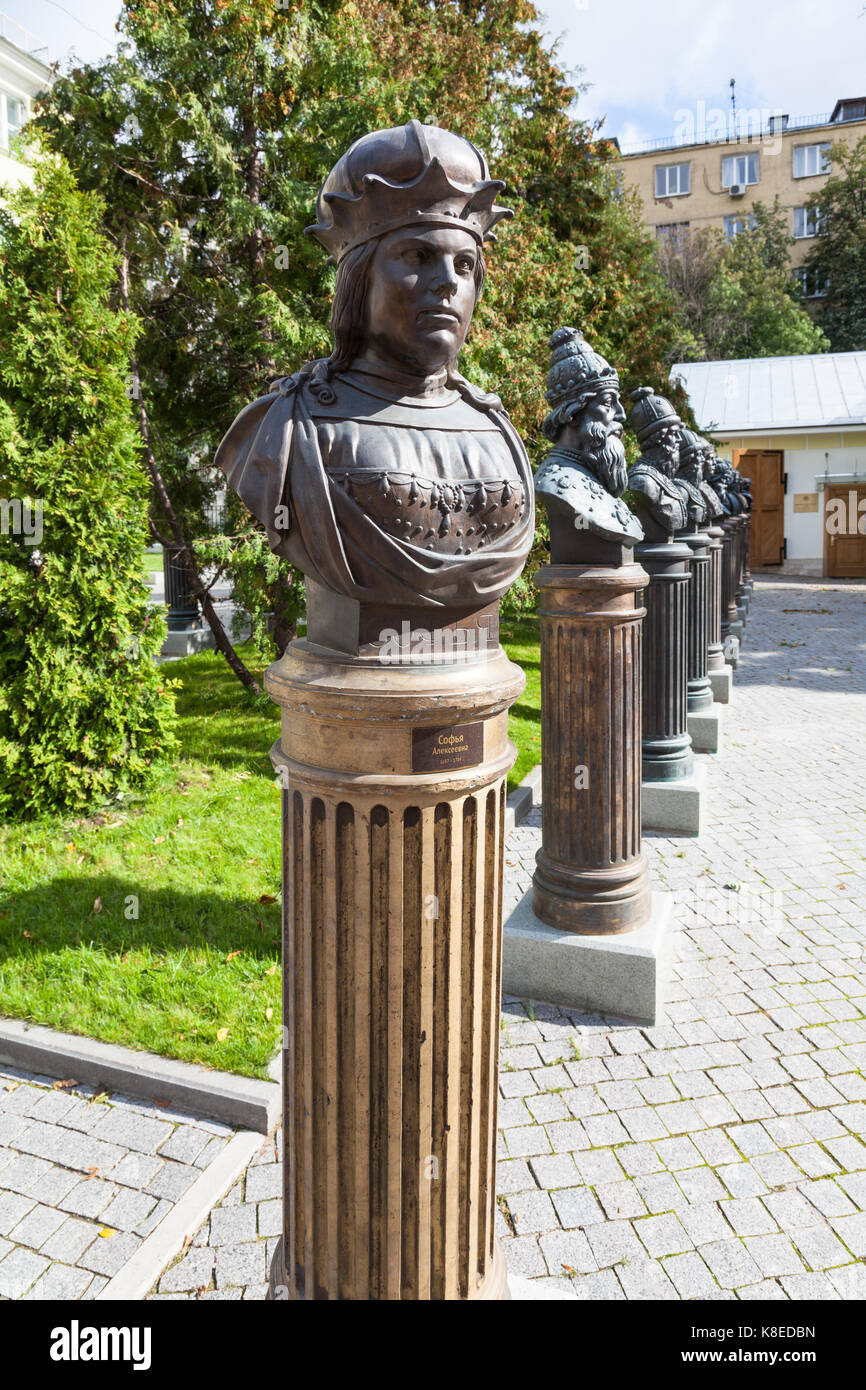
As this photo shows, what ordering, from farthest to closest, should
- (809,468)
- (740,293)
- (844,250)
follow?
(740,293) < (844,250) < (809,468)

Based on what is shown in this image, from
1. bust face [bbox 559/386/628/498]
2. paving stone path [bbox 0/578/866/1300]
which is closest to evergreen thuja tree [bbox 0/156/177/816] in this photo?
paving stone path [bbox 0/578/866/1300]

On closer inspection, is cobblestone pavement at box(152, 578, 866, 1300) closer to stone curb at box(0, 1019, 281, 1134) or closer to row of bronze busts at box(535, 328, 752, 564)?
stone curb at box(0, 1019, 281, 1134)

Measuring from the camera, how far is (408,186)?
1930 mm

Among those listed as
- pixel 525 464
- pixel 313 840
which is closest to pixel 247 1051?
pixel 313 840

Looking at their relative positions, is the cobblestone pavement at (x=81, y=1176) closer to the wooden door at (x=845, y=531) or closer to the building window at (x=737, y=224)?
the wooden door at (x=845, y=531)

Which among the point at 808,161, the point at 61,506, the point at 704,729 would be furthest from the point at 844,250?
the point at 61,506

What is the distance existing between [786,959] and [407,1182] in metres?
3.19

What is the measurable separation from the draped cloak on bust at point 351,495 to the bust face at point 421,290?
13 centimetres

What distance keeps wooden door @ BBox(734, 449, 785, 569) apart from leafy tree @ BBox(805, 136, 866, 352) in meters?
13.0

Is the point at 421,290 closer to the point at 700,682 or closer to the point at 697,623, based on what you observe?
the point at 697,623

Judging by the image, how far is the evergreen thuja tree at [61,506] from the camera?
6.06m

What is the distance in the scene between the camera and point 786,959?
4711mm

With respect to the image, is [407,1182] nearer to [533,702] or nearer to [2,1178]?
[2,1178]

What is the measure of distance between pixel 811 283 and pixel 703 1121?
1717 inches
